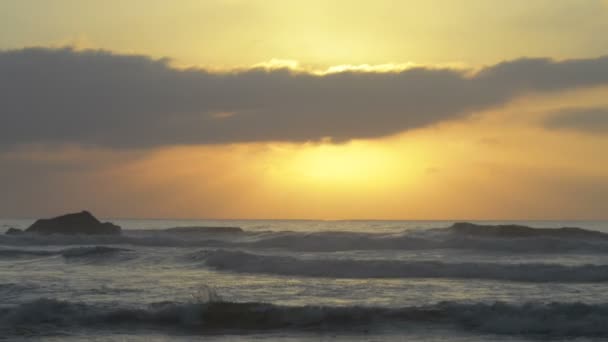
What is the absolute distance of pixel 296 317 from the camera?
48.6ft

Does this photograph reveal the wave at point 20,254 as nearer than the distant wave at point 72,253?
No

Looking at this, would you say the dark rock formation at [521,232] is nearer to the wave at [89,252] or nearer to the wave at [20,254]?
the wave at [89,252]

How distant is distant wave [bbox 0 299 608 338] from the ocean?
23 mm

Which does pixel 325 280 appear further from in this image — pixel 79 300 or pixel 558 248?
pixel 558 248

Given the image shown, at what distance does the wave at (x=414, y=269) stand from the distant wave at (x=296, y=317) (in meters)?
6.86

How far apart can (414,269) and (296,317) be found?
927cm

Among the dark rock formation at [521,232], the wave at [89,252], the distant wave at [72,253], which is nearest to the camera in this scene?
the wave at [89,252]

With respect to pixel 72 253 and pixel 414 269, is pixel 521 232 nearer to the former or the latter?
pixel 414 269

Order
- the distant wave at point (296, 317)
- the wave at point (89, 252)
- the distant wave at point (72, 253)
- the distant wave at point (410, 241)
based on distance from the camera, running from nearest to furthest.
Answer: the distant wave at point (296, 317) → the wave at point (89, 252) → the distant wave at point (72, 253) → the distant wave at point (410, 241)

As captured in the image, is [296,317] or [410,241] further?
[410,241]

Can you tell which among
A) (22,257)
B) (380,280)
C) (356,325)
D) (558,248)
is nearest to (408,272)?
(380,280)

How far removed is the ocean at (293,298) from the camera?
1388 centimetres

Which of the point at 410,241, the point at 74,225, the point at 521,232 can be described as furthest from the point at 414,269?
the point at 74,225

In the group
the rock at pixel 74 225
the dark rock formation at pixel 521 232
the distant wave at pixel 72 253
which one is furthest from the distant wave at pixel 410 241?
the distant wave at pixel 72 253
